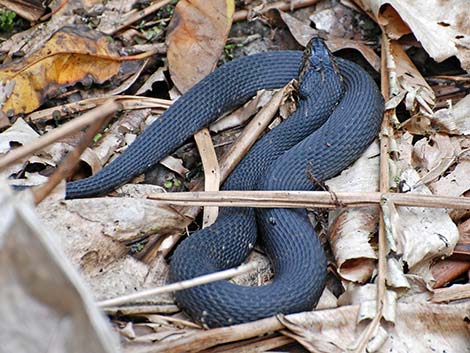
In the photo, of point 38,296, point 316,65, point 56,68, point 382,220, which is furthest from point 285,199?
point 38,296

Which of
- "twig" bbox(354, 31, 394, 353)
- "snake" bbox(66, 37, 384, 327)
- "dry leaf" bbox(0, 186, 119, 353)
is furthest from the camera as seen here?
"snake" bbox(66, 37, 384, 327)

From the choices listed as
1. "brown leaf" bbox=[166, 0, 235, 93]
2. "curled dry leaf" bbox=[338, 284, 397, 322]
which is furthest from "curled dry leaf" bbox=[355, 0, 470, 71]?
"curled dry leaf" bbox=[338, 284, 397, 322]

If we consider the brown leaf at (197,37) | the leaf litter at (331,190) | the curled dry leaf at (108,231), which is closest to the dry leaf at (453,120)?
the leaf litter at (331,190)

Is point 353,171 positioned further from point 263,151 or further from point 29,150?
point 29,150

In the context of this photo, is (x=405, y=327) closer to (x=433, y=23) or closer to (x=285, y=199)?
(x=285, y=199)

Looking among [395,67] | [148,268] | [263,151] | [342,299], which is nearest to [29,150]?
[148,268]

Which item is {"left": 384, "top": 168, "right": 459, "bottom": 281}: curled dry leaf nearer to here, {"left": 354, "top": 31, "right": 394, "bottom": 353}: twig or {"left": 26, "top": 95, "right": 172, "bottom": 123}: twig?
{"left": 354, "top": 31, "right": 394, "bottom": 353}: twig
